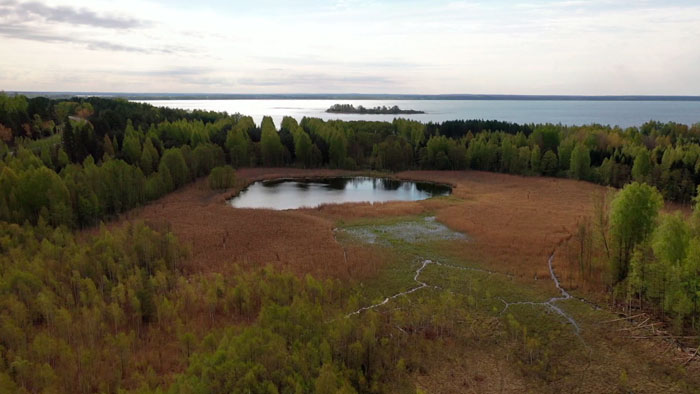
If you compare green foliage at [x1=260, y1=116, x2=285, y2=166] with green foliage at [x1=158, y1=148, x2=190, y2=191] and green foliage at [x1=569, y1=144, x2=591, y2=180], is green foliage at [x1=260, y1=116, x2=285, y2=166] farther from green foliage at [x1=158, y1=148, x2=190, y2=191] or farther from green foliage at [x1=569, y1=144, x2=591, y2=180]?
green foliage at [x1=569, y1=144, x2=591, y2=180]

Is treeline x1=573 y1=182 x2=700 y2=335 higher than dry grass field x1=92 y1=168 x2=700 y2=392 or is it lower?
higher

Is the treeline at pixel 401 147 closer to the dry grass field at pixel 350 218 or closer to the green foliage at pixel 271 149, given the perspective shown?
the green foliage at pixel 271 149

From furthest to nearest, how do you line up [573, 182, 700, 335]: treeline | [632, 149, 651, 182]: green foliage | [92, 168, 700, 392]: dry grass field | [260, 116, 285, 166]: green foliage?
[260, 116, 285, 166]: green foliage → [632, 149, 651, 182]: green foliage → [573, 182, 700, 335]: treeline → [92, 168, 700, 392]: dry grass field

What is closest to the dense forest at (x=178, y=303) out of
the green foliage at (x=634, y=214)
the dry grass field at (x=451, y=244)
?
the green foliage at (x=634, y=214)

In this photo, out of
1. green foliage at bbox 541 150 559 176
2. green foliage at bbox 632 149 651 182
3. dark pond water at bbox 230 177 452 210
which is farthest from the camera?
green foliage at bbox 541 150 559 176

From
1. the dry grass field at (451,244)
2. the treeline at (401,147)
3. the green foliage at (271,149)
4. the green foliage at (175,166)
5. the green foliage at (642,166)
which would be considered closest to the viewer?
the dry grass field at (451,244)

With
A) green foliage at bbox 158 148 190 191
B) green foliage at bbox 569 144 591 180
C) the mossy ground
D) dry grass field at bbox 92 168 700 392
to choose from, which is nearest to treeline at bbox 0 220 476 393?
the mossy ground

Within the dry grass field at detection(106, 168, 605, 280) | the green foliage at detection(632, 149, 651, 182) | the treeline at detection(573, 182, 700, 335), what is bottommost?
the dry grass field at detection(106, 168, 605, 280)

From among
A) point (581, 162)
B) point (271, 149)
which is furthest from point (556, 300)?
point (271, 149)

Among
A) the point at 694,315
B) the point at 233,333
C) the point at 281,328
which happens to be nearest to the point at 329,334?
the point at 281,328
